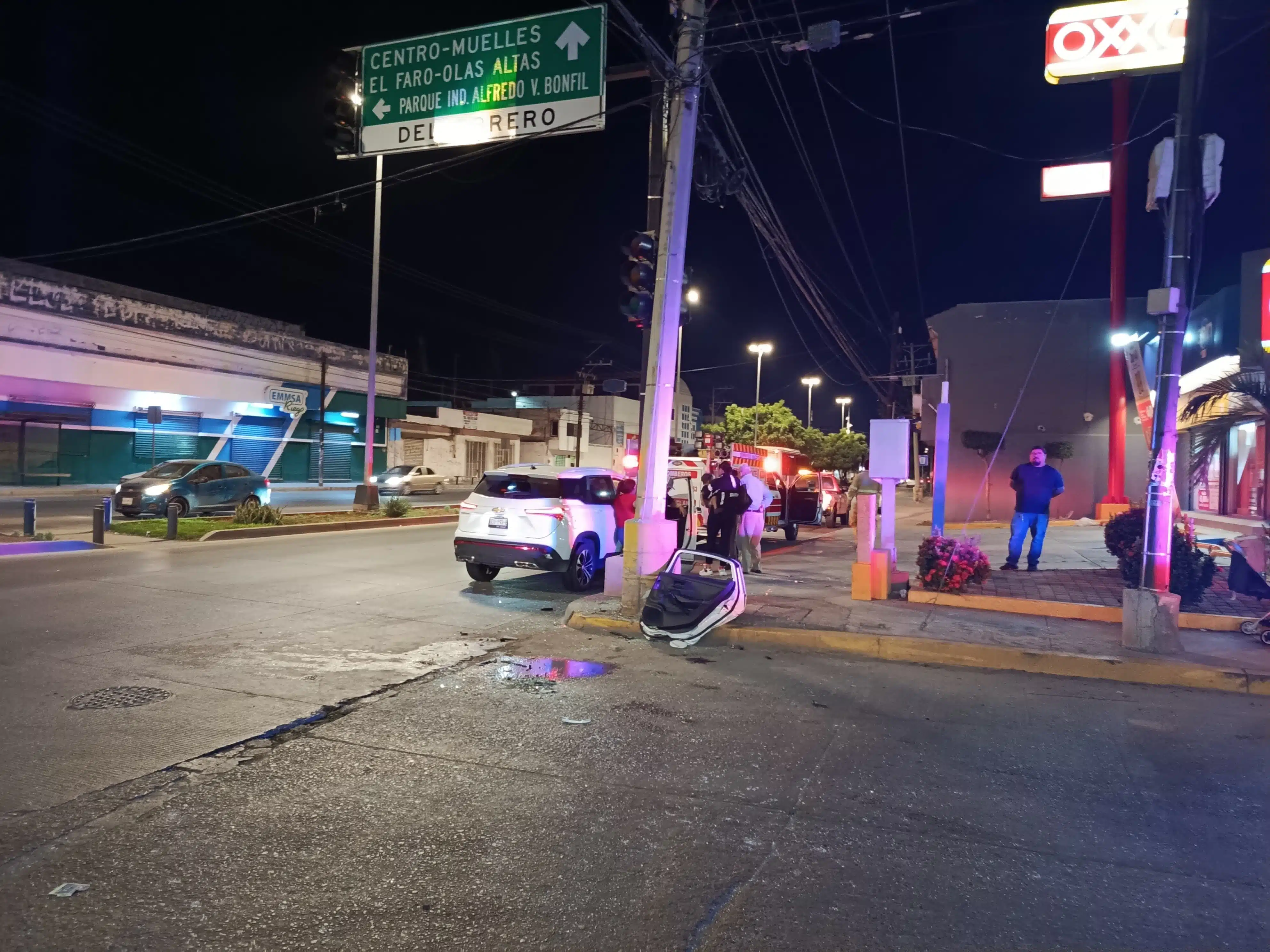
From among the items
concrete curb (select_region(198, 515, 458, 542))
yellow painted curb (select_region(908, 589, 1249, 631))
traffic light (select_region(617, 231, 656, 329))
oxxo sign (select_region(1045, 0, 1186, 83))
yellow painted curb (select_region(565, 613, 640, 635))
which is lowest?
yellow painted curb (select_region(565, 613, 640, 635))

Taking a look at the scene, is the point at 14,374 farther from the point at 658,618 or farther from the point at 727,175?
the point at 658,618

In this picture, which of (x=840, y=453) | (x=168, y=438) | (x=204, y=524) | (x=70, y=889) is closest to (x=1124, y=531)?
(x=70, y=889)

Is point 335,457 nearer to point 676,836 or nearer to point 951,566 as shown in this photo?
point 951,566

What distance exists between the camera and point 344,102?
33.2 ft

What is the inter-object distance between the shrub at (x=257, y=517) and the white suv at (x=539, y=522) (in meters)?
8.29

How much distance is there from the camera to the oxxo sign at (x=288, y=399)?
119ft

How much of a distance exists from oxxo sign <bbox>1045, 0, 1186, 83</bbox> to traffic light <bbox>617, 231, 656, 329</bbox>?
1371 centimetres

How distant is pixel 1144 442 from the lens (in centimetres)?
2300

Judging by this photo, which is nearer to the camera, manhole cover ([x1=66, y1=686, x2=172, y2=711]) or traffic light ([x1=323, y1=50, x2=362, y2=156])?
manhole cover ([x1=66, y1=686, x2=172, y2=711])

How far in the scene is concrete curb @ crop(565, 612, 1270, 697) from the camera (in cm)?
719

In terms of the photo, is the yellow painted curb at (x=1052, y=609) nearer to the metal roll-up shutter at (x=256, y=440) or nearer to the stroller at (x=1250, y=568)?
the stroller at (x=1250, y=568)

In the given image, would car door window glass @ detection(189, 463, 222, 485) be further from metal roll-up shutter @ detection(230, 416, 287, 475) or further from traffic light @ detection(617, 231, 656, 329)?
metal roll-up shutter @ detection(230, 416, 287, 475)

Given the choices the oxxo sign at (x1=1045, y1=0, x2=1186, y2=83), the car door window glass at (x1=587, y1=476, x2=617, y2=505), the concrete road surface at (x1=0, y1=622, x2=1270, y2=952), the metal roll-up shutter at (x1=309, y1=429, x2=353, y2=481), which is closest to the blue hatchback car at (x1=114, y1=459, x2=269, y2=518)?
the car door window glass at (x1=587, y1=476, x2=617, y2=505)

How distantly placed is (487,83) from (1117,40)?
15509 mm
